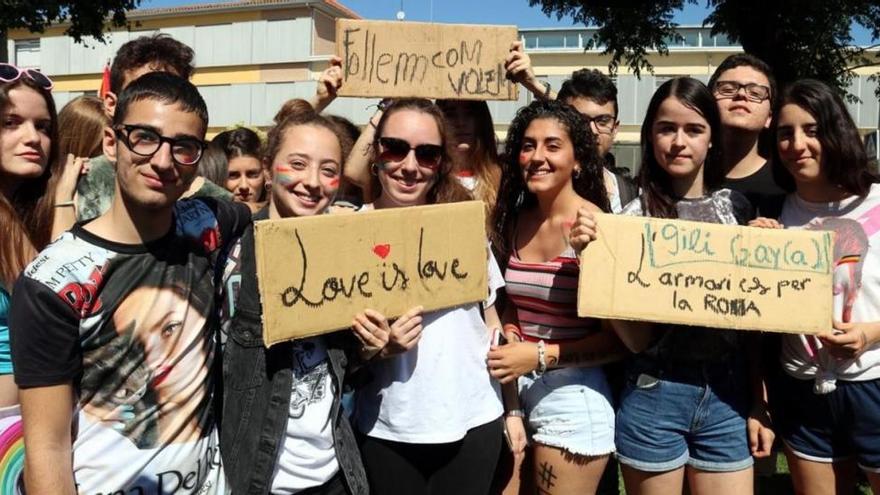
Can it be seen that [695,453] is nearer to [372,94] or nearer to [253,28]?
[372,94]

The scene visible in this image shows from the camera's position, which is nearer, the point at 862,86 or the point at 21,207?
the point at 21,207

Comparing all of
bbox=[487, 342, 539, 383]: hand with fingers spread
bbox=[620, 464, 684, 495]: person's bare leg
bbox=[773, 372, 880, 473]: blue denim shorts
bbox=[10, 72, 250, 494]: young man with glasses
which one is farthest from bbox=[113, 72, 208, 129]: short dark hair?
bbox=[773, 372, 880, 473]: blue denim shorts

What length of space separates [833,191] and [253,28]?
124 feet

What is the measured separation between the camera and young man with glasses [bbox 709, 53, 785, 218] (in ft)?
12.0

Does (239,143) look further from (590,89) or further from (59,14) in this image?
(59,14)

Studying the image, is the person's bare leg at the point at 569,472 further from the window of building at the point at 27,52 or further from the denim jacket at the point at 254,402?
the window of building at the point at 27,52

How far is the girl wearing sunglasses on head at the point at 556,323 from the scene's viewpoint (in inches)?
110

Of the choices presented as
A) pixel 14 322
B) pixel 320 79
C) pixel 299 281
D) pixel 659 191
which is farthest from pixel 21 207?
pixel 659 191

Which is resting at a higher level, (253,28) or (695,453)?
(253,28)

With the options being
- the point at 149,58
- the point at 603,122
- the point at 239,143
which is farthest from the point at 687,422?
the point at 239,143

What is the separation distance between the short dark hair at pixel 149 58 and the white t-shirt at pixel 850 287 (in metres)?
3.07

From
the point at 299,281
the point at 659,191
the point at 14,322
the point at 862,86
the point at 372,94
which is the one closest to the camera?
the point at 14,322

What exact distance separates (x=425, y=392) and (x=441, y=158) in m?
0.92

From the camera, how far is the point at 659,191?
3023mm
